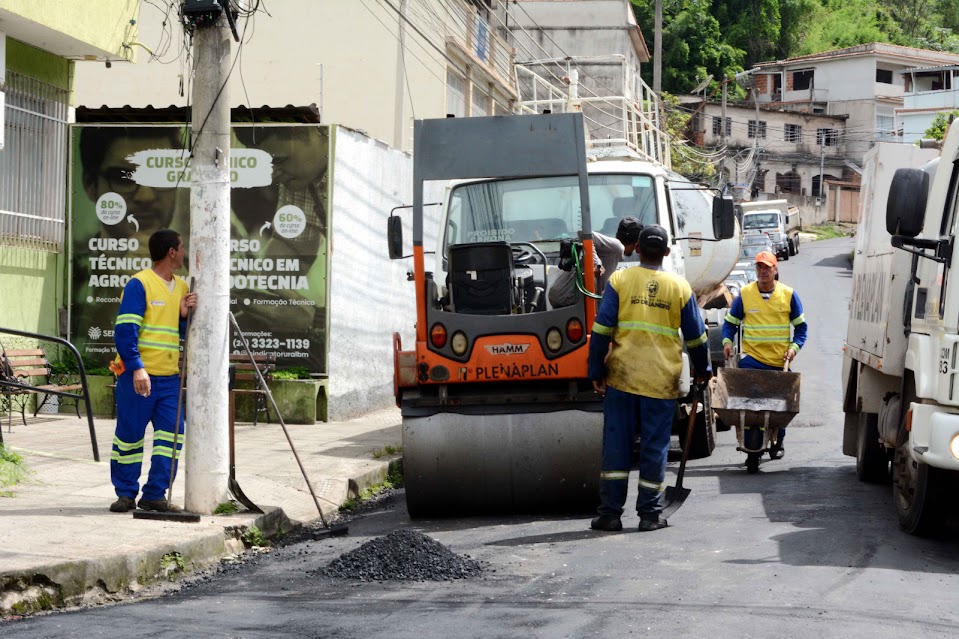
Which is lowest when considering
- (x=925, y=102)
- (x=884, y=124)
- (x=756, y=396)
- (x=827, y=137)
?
(x=756, y=396)

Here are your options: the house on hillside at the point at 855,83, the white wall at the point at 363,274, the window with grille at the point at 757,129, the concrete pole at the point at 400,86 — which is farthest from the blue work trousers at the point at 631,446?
the house on hillside at the point at 855,83

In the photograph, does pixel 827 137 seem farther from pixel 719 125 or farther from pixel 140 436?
pixel 140 436

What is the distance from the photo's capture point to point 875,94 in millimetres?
72562

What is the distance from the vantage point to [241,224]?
580 inches

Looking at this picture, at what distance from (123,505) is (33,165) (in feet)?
24.3

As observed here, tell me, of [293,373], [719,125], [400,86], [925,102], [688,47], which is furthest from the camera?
[719,125]

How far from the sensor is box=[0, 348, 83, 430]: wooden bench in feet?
41.7

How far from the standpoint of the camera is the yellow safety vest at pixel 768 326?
455 inches

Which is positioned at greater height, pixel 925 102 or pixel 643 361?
pixel 925 102

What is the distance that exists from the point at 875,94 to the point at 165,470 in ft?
230

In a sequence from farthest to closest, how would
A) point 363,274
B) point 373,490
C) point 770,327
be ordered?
point 363,274, point 770,327, point 373,490

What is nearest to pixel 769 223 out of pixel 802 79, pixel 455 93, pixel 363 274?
pixel 455 93

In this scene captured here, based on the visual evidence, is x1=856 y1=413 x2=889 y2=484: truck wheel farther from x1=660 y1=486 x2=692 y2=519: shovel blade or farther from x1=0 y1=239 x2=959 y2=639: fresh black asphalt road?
x1=660 y1=486 x2=692 y2=519: shovel blade

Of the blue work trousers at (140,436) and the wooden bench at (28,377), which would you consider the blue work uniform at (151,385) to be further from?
the wooden bench at (28,377)
